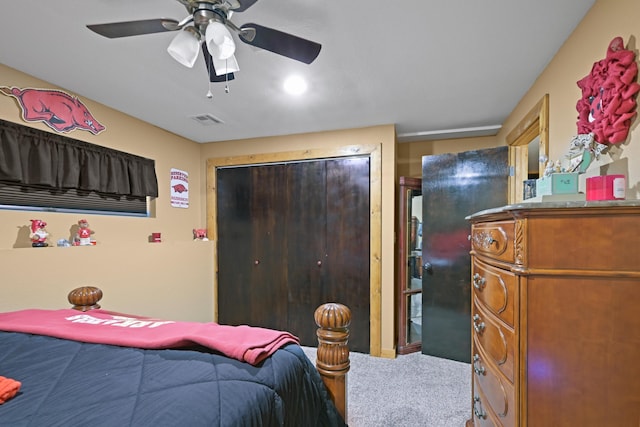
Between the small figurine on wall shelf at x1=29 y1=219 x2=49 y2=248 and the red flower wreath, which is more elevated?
the red flower wreath

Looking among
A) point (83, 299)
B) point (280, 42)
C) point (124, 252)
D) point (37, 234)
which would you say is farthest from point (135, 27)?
point (124, 252)

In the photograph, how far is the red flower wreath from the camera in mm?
1149

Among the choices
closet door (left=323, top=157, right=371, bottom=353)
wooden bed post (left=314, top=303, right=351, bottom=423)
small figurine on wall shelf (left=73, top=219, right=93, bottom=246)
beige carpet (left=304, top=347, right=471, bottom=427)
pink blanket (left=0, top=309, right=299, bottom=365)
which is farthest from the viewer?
closet door (left=323, top=157, right=371, bottom=353)

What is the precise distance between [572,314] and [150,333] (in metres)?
1.60

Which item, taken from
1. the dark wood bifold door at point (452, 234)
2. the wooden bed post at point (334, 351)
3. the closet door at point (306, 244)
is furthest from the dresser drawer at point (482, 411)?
the closet door at point (306, 244)

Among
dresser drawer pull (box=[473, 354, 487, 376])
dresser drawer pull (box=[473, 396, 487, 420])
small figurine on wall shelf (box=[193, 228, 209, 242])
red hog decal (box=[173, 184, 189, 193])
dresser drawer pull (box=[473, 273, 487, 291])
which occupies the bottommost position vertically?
dresser drawer pull (box=[473, 396, 487, 420])

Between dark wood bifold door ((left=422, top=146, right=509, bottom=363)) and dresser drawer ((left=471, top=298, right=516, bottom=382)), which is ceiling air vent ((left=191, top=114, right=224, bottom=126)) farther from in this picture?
dresser drawer ((left=471, top=298, right=516, bottom=382))

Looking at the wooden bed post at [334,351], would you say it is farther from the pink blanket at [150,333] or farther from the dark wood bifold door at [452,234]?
the dark wood bifold door at [452,234]

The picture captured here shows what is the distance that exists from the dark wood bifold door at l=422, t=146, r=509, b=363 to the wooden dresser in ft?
6.13

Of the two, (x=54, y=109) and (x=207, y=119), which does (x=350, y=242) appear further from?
(x=54, y=109)

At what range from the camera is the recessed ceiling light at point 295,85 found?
2.12 m

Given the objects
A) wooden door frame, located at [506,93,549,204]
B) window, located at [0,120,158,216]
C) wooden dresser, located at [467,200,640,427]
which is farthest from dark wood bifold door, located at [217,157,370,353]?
wooden dresser, located at [467,200,640,427]

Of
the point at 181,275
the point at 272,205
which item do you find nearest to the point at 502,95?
the point at 272,205

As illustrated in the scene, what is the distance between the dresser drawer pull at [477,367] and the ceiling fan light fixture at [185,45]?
6.79 feet
